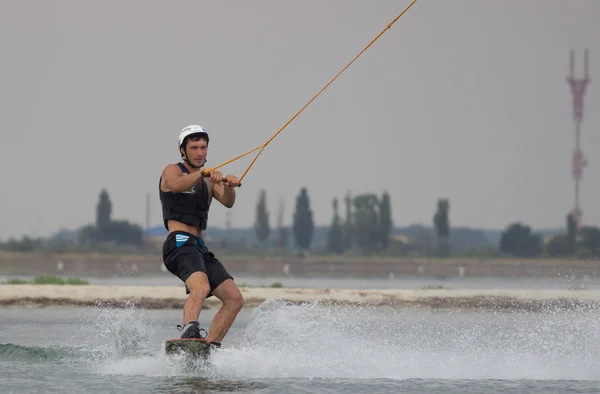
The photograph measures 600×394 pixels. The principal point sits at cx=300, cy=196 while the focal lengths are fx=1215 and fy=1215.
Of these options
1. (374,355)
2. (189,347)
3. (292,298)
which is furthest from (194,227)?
(292,298)

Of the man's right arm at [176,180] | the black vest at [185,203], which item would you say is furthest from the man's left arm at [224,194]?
the man's right arm at [176,180]

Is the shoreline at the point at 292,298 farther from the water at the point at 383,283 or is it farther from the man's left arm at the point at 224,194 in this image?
the man's left arm at the point at 224,194

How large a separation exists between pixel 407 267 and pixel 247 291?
305 feet

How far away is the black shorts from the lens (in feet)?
34.6

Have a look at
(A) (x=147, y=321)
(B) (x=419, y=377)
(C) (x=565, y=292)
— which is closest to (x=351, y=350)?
(B) (x=419, y=377)

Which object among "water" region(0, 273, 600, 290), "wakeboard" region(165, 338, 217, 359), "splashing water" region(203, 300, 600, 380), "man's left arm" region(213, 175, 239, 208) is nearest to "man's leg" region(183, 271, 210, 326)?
"wakeboard" region(165, 338, 217, 359)

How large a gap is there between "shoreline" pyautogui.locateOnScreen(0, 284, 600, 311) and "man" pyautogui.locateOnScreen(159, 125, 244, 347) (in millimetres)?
10768

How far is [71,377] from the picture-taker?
10578 millimetres

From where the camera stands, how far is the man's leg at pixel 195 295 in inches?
403

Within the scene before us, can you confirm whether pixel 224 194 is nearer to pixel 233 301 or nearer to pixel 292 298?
pixel 233 301

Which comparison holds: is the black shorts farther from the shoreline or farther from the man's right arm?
the shoreline

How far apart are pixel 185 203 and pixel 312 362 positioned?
6.35 ft

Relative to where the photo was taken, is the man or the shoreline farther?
the shoreline

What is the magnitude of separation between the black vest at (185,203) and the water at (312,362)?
49.1 inches
